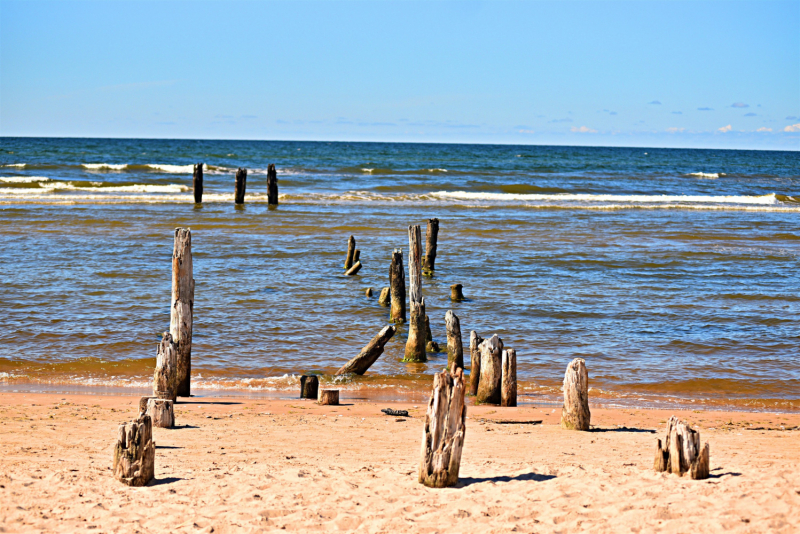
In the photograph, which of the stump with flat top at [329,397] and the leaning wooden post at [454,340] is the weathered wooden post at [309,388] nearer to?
the stump with flat top at [329,397]

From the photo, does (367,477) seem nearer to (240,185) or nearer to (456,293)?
(456,293)

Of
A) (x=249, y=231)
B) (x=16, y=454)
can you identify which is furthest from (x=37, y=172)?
(x=16, y=454)

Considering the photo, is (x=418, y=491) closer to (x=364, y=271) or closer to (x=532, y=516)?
(x=532, y=516)

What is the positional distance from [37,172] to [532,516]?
1972 inches

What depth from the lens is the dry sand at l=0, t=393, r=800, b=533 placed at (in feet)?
17.0

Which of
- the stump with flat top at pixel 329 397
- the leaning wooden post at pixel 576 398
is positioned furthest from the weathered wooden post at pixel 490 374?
the stump with flat top at pixel 329 397

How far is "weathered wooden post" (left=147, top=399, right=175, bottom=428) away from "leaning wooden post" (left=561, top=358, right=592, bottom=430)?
172 inches

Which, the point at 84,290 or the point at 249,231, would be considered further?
the point at 249,231

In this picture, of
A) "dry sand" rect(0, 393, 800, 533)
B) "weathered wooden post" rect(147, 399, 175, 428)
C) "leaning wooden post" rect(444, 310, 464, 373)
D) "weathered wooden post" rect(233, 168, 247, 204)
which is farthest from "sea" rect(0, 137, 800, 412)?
"weathered wooden post" rect(147, 399, 175, 428)

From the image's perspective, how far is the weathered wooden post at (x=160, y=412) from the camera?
779 centimetres

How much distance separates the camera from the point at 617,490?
5805 mm

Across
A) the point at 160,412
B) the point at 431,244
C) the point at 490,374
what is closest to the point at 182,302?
the point at 160,412

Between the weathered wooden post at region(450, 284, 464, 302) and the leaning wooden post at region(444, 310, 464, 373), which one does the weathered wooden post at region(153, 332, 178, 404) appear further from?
the weathered wooden post at region(450, 284, 464, 302)

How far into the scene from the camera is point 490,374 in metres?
9.49
